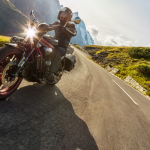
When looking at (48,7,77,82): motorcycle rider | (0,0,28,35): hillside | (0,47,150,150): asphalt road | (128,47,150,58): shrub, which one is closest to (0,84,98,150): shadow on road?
(0,47,150,150): asphalt road

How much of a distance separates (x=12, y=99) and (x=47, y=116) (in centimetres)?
89

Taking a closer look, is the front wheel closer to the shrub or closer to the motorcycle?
the motorcycle

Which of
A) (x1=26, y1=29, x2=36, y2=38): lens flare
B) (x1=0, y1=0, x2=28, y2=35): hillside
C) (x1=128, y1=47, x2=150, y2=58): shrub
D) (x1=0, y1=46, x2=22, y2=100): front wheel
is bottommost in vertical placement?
(x1=0, y1=46, x2=22, y2=100): front wheel

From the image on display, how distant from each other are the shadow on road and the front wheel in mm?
210

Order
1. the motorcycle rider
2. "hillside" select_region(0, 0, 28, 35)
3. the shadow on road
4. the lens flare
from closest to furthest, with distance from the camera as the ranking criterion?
the shadow on road → the lens flare → the motorcycle rider → "hillside" select_region(0, 0, 28, 35)

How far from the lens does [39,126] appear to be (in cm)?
203

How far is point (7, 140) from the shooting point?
1536 mm

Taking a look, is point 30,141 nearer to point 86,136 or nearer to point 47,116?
point 47,116

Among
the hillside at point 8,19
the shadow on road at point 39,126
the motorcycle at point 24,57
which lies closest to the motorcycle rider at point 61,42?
the motorcycle at point 24,57

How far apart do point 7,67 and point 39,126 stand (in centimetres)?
131

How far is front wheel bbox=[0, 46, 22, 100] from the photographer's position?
2.13 m

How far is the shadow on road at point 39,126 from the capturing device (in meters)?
1.64

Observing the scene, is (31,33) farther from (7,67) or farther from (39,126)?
(39,126)

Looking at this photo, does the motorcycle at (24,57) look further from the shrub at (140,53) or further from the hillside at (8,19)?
the hillside at (8,19)
